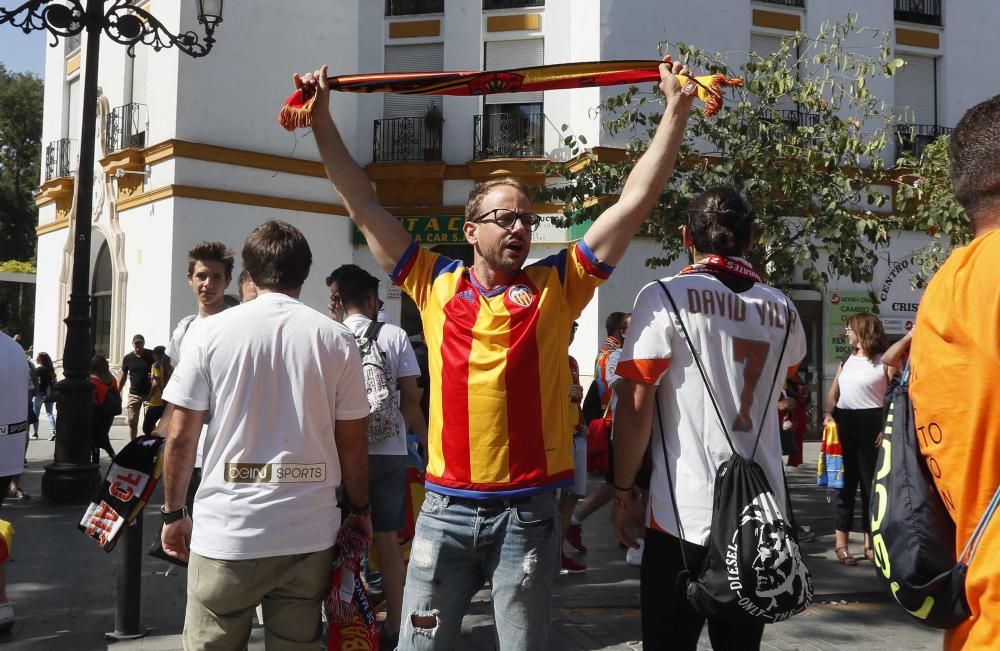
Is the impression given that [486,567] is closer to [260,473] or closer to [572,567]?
[260,473]

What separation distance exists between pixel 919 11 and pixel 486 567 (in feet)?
70.8

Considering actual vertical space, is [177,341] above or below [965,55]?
below

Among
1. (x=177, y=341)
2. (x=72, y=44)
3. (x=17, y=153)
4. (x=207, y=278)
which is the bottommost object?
(x=177, y=341)

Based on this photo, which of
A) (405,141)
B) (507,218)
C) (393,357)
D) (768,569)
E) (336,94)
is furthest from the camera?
(405,141)

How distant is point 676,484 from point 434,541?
0.80 meters

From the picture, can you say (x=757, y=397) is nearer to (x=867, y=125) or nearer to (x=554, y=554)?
(x=554, y=554)

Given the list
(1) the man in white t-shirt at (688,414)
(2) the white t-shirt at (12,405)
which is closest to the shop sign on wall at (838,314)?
(2) the white t-shirt at (12,405)

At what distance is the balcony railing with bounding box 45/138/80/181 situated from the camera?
23406 millimetres

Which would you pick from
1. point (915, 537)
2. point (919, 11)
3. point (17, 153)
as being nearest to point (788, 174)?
point (915, 537)

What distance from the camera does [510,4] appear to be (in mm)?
20125

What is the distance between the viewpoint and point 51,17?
1015 centimetres

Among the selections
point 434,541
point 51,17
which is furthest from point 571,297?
point 51,17

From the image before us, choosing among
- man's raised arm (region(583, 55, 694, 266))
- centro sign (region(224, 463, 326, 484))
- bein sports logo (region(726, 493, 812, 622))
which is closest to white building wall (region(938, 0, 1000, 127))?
man's raised arm (region(583, 55, 694, 266))

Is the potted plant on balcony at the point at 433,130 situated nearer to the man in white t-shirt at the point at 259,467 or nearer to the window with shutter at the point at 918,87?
the window with shutter at the point at 918,87
